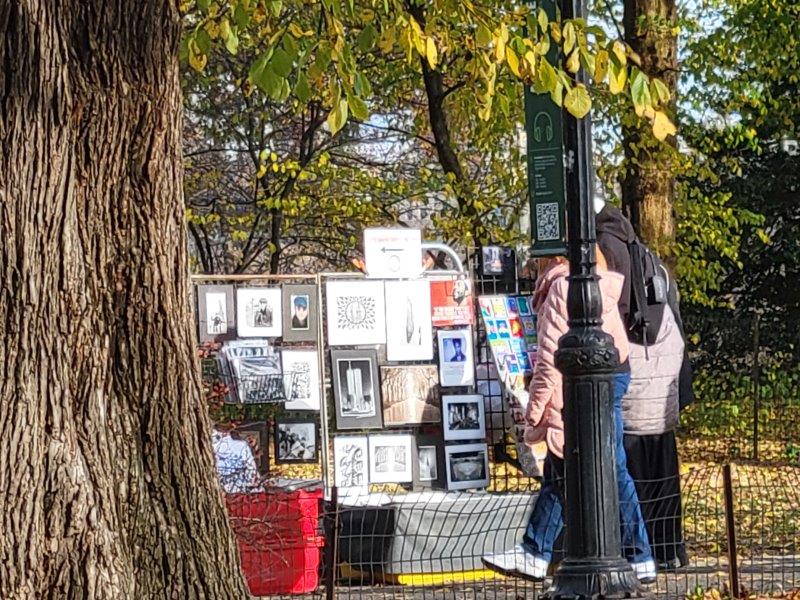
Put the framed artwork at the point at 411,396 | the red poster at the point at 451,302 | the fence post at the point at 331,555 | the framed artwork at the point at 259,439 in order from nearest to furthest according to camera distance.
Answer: the fence post at the point at 331,555 → the framed artwork at the point at 259,439 → the framed artwork at the point at 411,396 → the red poster at the point at 451,302

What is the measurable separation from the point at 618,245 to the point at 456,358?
255cm

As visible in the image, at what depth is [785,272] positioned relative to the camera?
2309 centimetres

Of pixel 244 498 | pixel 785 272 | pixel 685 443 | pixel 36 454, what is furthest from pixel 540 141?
pixel 785 272

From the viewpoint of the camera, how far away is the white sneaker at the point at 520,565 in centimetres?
807

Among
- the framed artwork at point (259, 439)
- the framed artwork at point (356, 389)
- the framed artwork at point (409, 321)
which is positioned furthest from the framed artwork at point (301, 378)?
the framed artwork at point (409, 321)

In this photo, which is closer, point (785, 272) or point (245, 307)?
point (245, 307)

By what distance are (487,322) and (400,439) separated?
116 cm

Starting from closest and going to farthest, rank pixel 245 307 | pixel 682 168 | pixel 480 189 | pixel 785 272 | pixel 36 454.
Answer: pixel 36 454 < pixel 245 307 < pixel 682 168 < pixel 480 189 < pixel 785 272

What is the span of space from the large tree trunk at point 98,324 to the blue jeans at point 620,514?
2.88 metres

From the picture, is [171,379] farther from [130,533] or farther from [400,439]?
[400,439]

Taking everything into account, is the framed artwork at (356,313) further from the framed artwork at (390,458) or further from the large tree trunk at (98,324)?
the large tree trunk at (98,324)

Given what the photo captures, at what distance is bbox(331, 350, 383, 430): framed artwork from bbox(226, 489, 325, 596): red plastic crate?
1730 mm

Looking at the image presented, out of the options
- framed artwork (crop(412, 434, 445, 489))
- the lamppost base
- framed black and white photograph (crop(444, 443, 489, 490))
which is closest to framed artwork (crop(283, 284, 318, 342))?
framed artwork (crop(412, 434, 445, 489))

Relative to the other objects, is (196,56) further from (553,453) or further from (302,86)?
(553,453)
